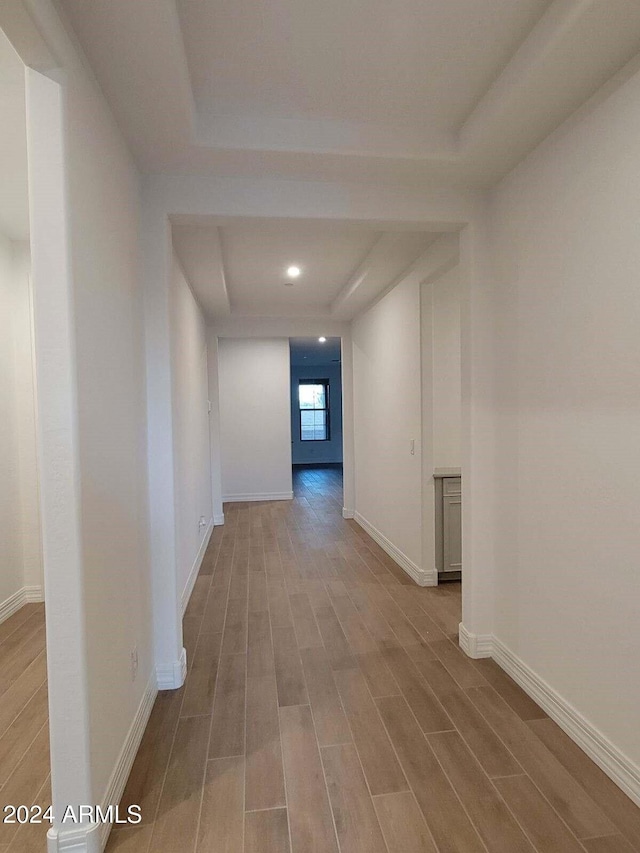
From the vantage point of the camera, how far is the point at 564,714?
78.1 inches

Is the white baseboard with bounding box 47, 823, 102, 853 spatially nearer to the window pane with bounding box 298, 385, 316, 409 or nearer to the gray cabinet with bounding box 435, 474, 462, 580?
the gray cabinet with bounding box 435, 474, 462, 580

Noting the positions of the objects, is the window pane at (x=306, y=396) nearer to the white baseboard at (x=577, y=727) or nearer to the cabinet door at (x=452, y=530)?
the cabinet door at (x=452, y=530)

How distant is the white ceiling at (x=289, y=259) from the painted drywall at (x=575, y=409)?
84cm

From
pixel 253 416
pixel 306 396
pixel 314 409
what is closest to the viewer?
pixel 253 416

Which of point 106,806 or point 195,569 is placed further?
point 195,569

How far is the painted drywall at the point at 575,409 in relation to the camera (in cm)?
163

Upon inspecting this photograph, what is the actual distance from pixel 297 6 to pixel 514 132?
1052 millimetres

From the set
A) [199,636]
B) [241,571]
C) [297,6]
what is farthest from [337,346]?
[297,6]

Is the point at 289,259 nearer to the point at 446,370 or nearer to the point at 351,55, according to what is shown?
the point at 446,370

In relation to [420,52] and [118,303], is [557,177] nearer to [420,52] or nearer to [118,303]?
[420,52]

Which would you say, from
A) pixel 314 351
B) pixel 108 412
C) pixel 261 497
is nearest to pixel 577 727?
pixel 108 412

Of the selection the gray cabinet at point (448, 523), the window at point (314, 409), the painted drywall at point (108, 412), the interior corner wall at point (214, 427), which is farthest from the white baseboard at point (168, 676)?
the window at point (314, 409)

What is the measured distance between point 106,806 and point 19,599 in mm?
2336

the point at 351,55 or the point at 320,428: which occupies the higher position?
the point at 351,55
